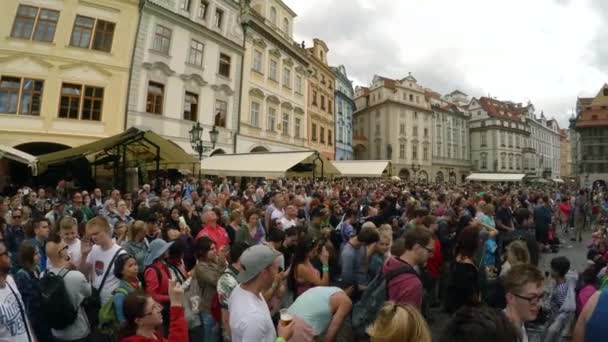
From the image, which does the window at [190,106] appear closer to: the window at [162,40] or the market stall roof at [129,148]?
the window at [162,40]

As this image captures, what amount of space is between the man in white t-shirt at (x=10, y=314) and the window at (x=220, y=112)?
20405 mm

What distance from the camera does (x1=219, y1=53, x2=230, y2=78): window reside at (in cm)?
2307

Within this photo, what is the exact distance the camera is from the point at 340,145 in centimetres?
4088

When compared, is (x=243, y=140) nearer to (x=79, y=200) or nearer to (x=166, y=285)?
(x=79, y=200)

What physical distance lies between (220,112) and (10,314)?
21.1 m

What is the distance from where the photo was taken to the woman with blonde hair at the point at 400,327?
1.49 meters

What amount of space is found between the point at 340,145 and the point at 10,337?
39.0m

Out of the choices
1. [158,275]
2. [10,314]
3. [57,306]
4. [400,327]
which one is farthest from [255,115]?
[400,327]

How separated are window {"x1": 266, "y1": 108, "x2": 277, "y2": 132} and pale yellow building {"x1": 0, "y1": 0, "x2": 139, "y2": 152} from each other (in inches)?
420

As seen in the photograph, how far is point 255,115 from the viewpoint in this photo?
83.0ft

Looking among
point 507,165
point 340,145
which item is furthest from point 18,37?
point 507,165

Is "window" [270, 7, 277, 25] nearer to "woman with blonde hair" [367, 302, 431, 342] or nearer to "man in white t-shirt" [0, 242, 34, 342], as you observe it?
"man in white t-shirt" [0, 242, 34, 342]

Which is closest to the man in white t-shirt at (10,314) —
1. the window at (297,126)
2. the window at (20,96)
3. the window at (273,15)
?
the window at (20,96)

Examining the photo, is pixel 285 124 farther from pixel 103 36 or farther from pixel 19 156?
pixel 19 156
